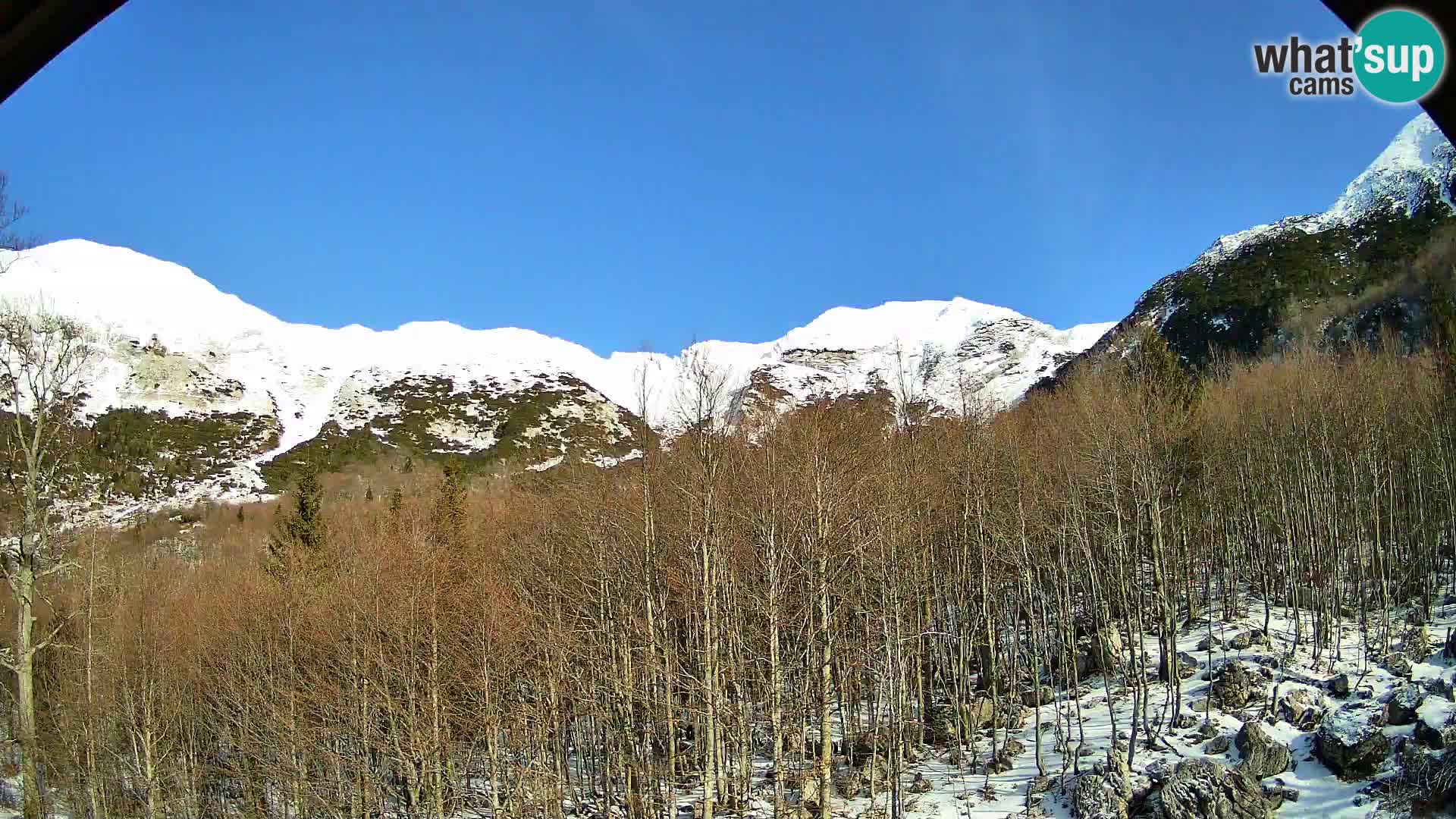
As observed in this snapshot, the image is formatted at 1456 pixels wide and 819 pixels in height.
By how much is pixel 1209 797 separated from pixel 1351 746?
13.0 ft

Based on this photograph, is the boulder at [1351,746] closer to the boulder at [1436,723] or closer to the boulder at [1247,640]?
the boulder at [1436,723]

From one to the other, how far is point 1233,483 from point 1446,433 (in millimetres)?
7161

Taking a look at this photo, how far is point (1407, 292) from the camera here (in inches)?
2835

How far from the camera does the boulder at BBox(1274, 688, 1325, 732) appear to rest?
70.8 ft

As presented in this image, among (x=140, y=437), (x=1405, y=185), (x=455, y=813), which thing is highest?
(x=1405, y=185)

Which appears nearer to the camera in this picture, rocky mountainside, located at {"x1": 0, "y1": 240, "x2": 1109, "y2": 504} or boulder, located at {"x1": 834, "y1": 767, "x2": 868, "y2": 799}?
boulder, located at {"x1": 834, "y1": 767, "x2": 868, "y2": 799}

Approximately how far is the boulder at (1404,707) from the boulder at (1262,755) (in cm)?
254

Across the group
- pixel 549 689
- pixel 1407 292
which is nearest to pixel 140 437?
pixel 549 689

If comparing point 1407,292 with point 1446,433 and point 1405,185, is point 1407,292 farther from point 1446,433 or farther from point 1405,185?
point 1446,433

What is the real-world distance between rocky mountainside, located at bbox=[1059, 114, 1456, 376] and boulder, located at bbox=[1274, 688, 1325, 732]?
4345cm

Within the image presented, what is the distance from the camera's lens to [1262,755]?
2014 cm

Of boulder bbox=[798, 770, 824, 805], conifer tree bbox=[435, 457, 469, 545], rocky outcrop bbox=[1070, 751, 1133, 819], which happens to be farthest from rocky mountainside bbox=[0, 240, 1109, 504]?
rocky outcrop bbox=[1070, 751, 1133, 819]

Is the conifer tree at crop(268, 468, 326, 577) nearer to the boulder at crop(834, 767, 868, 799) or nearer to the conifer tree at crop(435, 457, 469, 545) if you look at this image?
the conifer tree at crop(435, 457, 469, 545)

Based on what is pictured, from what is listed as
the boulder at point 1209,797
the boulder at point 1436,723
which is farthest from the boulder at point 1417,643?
the boulder at point 1209,797
